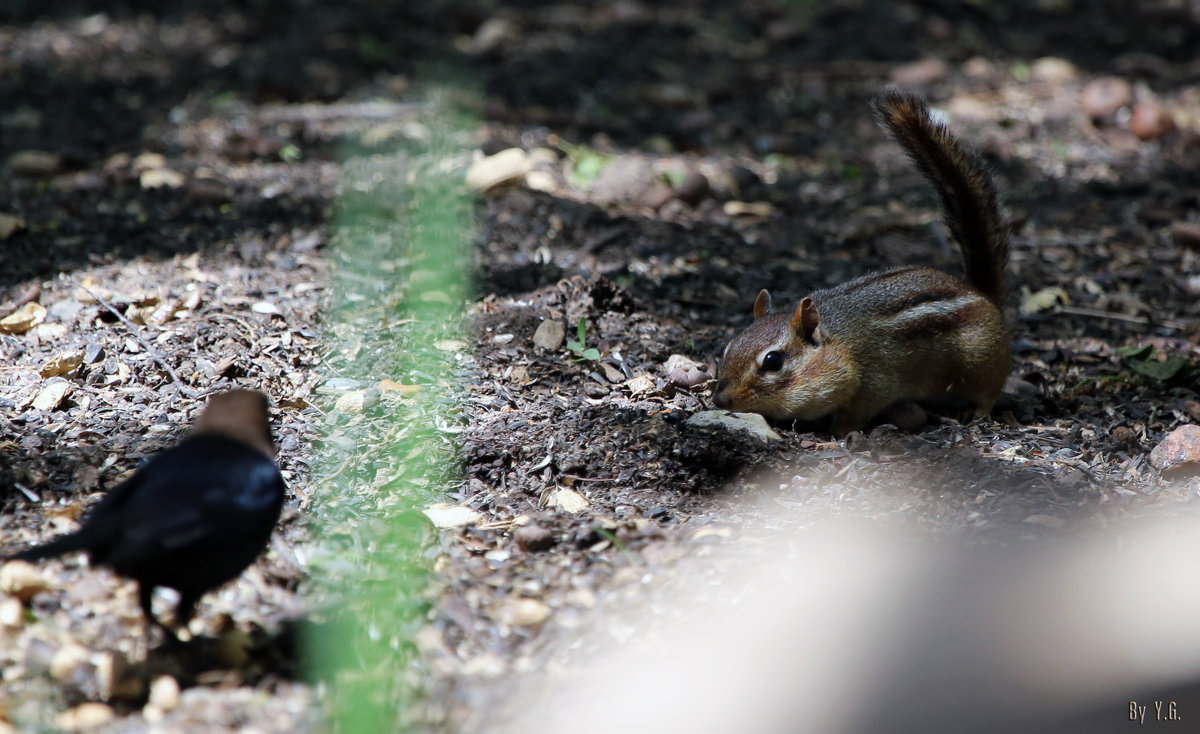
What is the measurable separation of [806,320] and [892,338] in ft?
1.14

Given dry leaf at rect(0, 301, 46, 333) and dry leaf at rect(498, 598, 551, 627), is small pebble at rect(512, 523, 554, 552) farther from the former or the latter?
dry leaf at rect(0, 301, 46, 333)

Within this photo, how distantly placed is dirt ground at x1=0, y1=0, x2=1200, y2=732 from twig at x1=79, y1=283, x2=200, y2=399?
0.02 meters

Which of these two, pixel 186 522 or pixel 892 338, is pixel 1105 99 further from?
pixel 186 522

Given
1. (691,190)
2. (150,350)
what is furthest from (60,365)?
(691,190)

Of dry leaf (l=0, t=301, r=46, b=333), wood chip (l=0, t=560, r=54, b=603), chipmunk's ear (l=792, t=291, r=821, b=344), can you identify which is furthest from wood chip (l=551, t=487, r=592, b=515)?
dry leaf (l=0, t=301, r=46, b=333)

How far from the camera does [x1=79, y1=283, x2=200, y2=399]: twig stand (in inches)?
A: 132

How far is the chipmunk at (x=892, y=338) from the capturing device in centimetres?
352

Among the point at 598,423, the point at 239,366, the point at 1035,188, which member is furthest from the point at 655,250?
the point at 1035,188

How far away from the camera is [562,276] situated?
4.32 meters

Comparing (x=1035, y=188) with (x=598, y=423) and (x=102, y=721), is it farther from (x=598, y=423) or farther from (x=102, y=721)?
(x=102, y=721)

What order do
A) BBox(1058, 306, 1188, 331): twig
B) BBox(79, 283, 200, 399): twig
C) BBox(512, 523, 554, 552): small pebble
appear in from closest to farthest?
BBox(512, 523, 554, 552): small pebble < BBox(79, 283, 200, 399): twig < BBox(1058, 306, 1188, 331): twig

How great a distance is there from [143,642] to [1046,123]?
18.8 ft

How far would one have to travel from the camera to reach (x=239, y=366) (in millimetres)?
3490

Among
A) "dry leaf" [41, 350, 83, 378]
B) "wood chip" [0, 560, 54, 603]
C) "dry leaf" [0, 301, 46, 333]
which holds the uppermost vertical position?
"wood chip" [0, 560, 54, 603]
